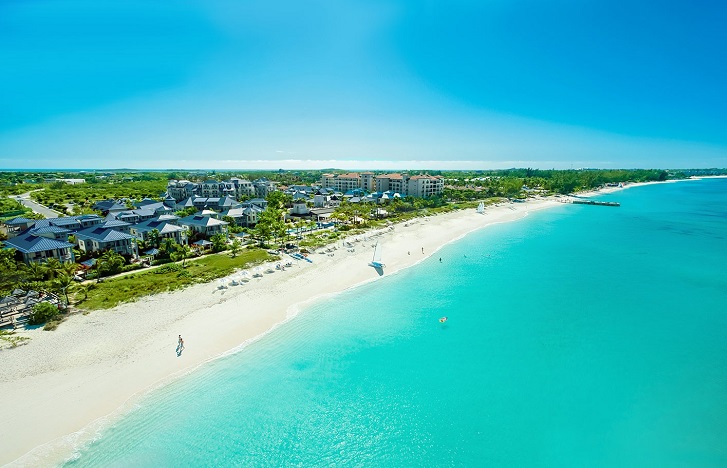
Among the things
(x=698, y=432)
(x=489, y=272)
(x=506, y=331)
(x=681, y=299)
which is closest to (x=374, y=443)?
(x=506, y=331)

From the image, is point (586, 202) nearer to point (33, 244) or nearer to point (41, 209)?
point (33, 244)

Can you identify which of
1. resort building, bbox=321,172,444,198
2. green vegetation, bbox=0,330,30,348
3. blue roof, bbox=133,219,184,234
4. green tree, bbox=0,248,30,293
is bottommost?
green vegetation, bbox=0,330,30,348

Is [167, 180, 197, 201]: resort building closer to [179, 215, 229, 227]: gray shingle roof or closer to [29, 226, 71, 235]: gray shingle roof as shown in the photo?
[179, 215, 229, 227]: gray shingle roof

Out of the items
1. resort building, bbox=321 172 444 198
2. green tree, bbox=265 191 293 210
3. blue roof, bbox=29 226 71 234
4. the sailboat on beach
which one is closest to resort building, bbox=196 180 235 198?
green tree, bbox=265 191 293 210

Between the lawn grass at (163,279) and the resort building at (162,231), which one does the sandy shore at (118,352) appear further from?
the resort building at (162,231)

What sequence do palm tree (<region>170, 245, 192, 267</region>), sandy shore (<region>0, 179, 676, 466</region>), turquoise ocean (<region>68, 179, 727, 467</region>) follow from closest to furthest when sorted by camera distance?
sandy shore (<region>0, 179, 676, 466</region>) → turquoise ocean (<region>68, 179, 727, 467</region>) → palm tree (<region>170, 245, 192, 267</region>)
